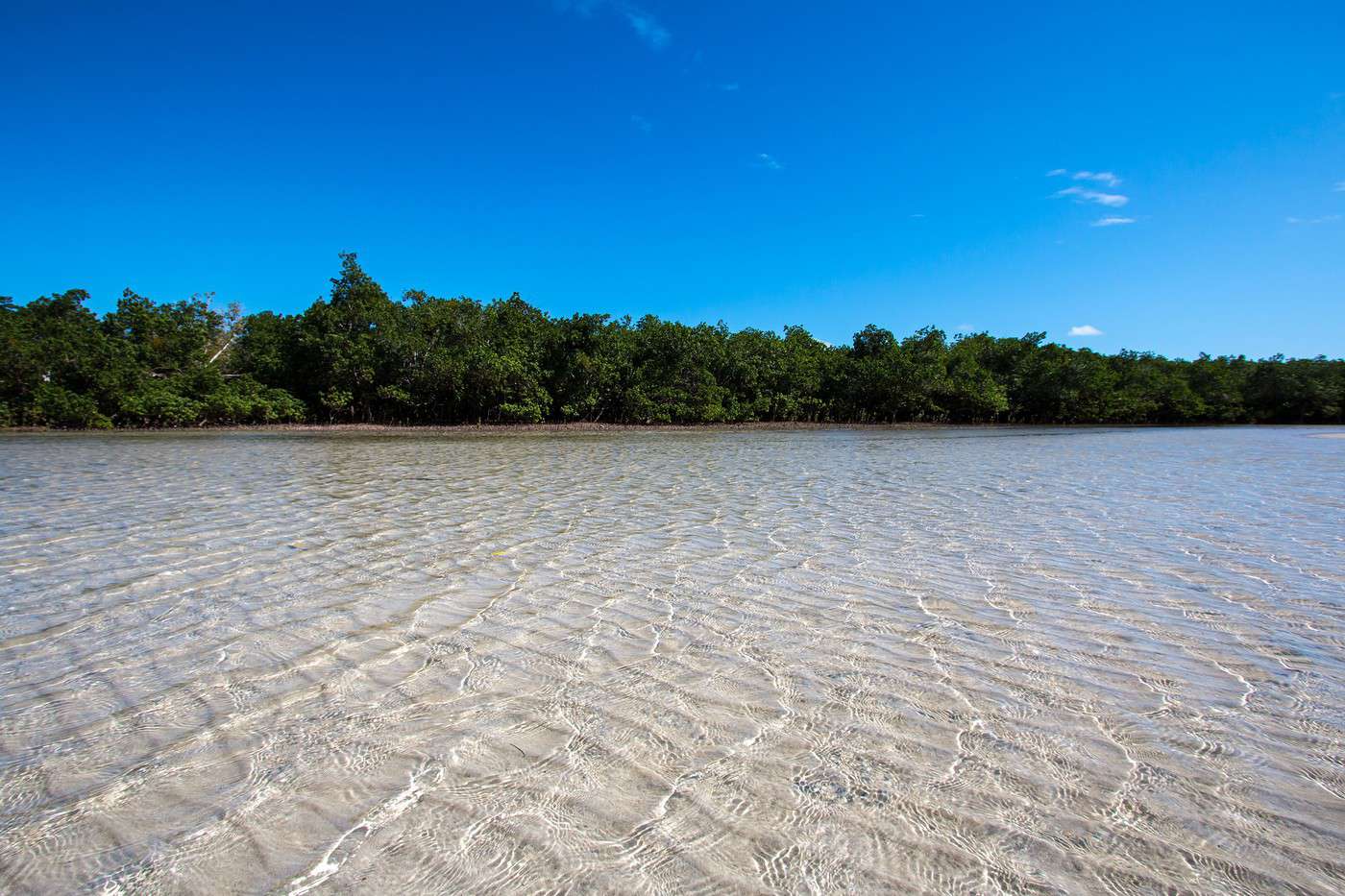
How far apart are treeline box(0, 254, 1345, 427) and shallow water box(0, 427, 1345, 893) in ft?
106

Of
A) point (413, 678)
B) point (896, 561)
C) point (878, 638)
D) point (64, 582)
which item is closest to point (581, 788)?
point (413, 678)

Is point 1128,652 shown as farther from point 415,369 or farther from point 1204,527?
point 415,369

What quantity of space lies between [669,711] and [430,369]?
36.9 metres

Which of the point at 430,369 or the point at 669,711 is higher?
the point at 430,369

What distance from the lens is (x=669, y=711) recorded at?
284 centimetres

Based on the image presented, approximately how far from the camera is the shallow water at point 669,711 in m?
1.91

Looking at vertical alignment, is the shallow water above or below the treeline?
below

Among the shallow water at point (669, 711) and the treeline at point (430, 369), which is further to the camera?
the treeline at point (430, 369)

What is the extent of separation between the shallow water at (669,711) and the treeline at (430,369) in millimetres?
32425

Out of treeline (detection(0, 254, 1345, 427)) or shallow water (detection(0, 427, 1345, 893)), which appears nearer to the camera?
shallow water (detection(0, 427, 1345, 893))

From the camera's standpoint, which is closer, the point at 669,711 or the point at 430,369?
the point at 669,711

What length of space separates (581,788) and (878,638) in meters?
2.18

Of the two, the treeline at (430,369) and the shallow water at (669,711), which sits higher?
the treeline at (430,369)

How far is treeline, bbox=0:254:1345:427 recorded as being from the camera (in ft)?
105
